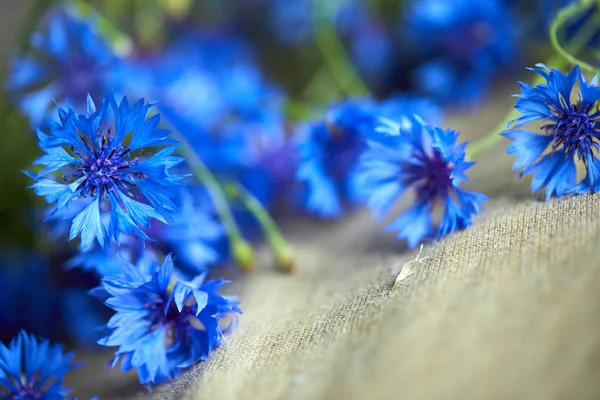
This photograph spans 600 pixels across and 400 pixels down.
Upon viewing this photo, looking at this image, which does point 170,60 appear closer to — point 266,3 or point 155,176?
point 266,3

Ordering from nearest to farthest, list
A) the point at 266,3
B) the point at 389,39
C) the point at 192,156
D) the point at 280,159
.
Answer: the point at 192,156
the point at 280,159
the point at 389,39
the point at 266,3

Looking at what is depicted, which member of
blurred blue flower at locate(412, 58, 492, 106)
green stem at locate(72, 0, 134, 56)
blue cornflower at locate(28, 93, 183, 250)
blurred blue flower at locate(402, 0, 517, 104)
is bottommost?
blue cornflower at locate(28, 93, 183, 250)

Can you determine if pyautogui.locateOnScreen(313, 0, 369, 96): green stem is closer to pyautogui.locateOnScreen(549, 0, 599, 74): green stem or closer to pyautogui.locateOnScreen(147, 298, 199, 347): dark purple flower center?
pyautogui.locateOnScreen(549, 0, 599, 74): green stem

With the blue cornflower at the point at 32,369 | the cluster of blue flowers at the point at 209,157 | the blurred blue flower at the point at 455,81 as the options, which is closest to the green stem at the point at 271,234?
the cluster of blue flowers at the point at 209,157

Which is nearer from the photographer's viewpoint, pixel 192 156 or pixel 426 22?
pixel 192 156

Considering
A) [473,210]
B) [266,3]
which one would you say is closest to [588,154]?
[473,210]

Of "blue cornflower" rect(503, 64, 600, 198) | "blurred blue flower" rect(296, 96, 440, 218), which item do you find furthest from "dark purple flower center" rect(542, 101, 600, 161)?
"blurred blue flower" rect(296, 96, 440, 218)

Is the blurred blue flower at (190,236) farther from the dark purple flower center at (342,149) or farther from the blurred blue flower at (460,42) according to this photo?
the blurred blue flower at (460,42)
